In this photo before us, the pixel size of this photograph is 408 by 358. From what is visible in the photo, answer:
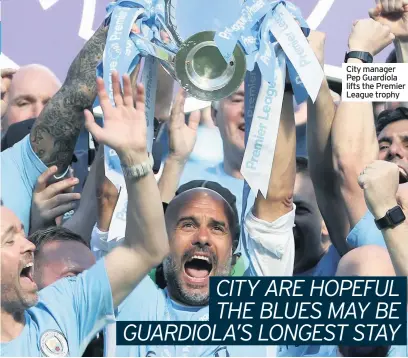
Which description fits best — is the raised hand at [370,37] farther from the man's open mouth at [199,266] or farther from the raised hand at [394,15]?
the man's open mouth at [199,266]

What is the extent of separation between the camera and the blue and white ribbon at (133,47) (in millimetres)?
4465

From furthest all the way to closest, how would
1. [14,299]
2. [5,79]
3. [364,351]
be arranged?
[5,79] < [364,351] < [14,299]

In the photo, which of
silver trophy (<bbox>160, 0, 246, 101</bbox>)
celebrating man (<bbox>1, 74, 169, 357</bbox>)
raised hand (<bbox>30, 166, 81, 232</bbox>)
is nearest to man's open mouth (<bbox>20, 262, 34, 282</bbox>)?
celebrating man (<bbox>1, 74, 169, 357</bbox>)

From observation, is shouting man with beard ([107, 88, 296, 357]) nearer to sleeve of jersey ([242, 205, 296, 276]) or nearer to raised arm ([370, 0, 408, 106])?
sleeve of jersey ([242, 205, 296, 276])

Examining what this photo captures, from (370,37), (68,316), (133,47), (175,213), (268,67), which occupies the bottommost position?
(68,316)

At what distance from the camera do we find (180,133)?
206 inches

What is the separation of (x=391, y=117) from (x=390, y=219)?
925mm

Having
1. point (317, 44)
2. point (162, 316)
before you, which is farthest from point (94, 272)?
point (317, 44)

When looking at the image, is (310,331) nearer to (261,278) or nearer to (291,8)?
(261,278)

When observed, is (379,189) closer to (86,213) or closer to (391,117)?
(391,117)

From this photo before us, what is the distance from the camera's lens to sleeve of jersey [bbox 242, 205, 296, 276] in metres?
4.40

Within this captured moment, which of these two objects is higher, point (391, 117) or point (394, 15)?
point (394, 15)

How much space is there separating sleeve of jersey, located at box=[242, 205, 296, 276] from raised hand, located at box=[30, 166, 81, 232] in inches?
29.8
